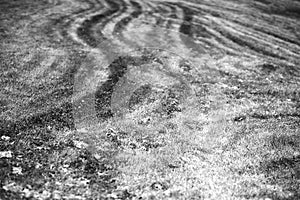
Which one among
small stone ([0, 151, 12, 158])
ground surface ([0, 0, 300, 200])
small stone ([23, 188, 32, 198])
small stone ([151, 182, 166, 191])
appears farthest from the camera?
small stone ([0, 151, 12, 158])

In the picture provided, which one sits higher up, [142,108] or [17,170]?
[17,170]

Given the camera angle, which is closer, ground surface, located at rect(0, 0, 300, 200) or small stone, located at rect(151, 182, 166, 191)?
small stone, located at rect(151, 182, 166, 191)

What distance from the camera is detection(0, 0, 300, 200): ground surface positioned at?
785 centimetres

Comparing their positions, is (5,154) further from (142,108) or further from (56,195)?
(142,108)

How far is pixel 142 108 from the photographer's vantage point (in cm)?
1118

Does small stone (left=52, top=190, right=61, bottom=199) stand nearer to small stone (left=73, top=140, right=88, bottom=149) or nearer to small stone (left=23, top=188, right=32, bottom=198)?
small stone (left=23, top=188, right=32, bottom=198)

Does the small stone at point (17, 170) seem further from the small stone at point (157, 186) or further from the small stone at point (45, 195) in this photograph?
the small stone at point (157, 186)

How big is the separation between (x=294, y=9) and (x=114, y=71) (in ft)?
66.6

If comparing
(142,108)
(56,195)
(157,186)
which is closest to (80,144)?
(56,195)

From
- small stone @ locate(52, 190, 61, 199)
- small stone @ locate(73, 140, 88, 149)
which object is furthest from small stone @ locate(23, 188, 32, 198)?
small stone @ locate(73, 140, 88, 149)

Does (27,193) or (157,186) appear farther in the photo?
(157,186)

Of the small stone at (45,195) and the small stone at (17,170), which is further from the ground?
the small stone at (17,170)

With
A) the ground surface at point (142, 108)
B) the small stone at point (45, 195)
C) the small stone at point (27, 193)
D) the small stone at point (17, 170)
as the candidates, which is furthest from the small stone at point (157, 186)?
the small stone at point (17, 170)

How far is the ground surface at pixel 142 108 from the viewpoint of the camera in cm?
785
